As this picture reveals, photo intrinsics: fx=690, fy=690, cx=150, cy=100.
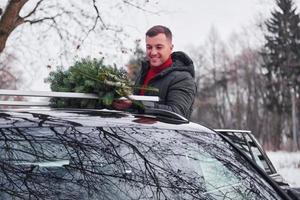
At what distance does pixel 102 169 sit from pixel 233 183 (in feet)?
2.14

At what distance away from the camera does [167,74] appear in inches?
189

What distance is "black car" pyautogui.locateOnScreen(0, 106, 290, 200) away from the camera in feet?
9.55

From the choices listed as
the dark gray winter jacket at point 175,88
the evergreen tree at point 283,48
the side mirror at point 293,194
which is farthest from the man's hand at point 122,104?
the evergreen tree at point 283,48

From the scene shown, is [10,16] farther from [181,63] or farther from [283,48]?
[283,48]

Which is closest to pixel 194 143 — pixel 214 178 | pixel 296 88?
pixel 214 178

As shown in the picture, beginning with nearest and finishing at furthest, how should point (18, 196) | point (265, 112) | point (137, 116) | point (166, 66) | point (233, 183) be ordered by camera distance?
point (18, 196)
point (233, 183)
point (137, 116)
point (166, 66)
point (265, 112)

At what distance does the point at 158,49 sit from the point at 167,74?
0.27 m

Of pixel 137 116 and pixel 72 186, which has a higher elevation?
pixel 137 116

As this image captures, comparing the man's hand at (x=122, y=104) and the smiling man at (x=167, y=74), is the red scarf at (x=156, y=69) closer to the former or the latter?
the smiling man at (x=167, y=74)

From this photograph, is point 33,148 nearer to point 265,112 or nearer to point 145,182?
point 145,182

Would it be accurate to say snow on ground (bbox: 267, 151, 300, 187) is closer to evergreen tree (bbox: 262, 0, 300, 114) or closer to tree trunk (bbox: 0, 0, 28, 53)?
tree trunk (bbox: 0, 0, 28, 53)

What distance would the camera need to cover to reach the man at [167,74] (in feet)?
15.4

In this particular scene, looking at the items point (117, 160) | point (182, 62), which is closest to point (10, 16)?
point (182, 62)

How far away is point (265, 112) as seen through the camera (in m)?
72.2
